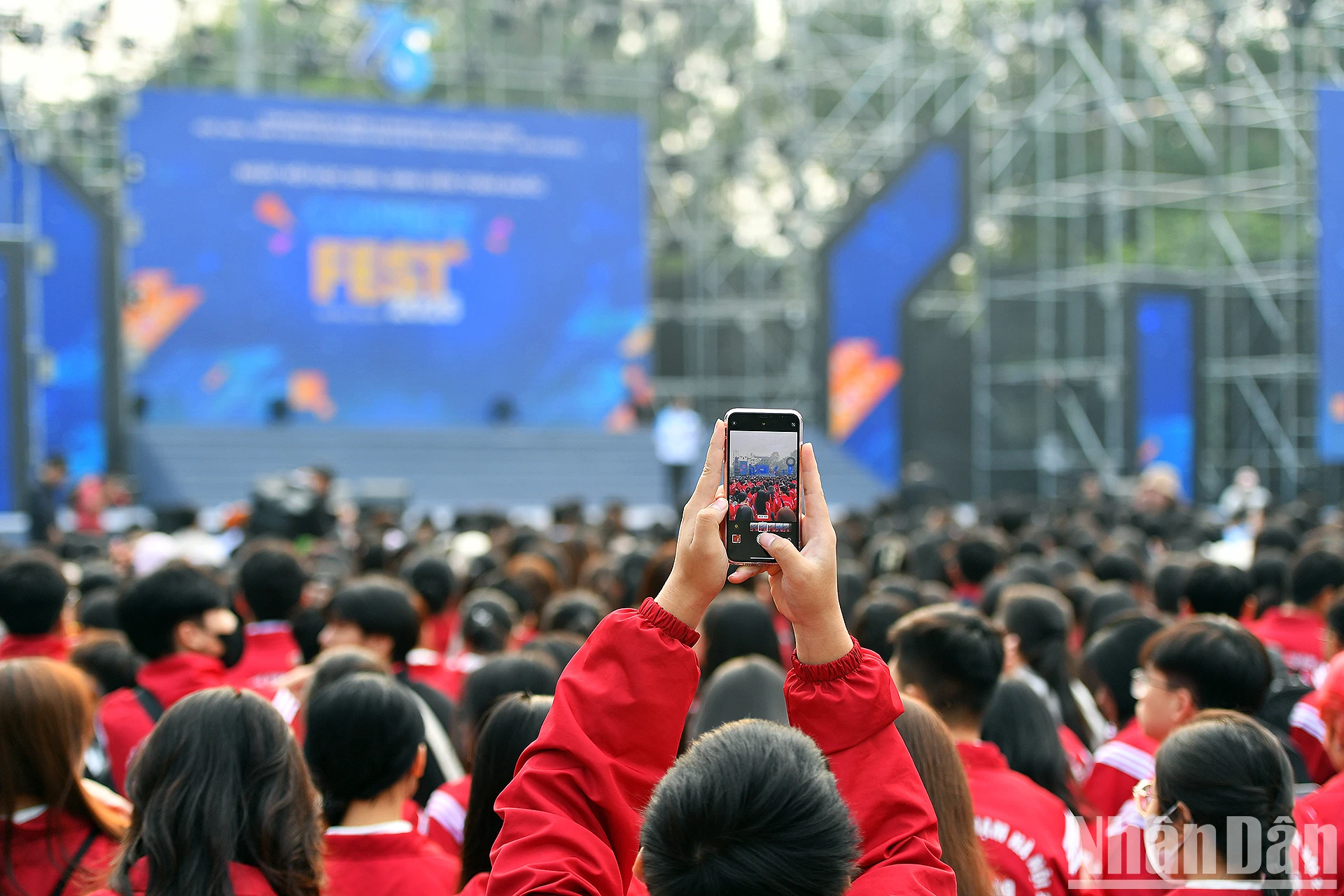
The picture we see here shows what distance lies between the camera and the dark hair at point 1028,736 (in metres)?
2.89

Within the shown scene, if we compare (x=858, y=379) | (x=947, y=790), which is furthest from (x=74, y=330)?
(x=947, y=790)

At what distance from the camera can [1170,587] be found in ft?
15.9

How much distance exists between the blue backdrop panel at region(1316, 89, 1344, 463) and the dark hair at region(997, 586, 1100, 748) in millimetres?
9705

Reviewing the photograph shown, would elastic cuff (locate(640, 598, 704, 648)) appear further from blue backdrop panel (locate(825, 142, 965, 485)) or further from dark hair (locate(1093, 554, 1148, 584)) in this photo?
blue backdrop panel (locate(825, 142, 965, 485))

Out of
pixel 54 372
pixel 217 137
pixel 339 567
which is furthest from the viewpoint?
pixel 217 137

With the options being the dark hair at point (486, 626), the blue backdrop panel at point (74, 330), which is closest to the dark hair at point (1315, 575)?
the dark hair at point (486, 626)

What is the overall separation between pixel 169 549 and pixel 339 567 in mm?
873

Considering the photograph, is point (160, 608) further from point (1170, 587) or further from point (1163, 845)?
point (1170, 587)

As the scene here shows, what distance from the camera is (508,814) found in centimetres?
Result: 144

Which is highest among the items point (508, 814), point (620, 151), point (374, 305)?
point (620, 151)

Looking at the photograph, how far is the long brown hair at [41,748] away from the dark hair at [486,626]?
1.68 m

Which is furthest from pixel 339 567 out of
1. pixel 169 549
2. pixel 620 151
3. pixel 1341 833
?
pixel 620 151

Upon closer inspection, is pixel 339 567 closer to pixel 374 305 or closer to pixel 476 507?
pixel 476 507

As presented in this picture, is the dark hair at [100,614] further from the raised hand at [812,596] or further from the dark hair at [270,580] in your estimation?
the raised hand at [812,596]
